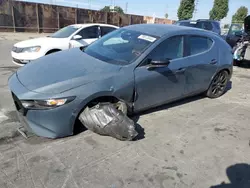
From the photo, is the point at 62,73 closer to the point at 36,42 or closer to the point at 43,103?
the point at 43,103

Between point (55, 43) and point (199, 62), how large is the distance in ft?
14.5

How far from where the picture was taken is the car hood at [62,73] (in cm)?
280

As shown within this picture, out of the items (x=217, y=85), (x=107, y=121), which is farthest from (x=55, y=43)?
(x=217, y=85)

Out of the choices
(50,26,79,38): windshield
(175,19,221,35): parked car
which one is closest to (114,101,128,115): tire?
(50,26,79,38): windshield

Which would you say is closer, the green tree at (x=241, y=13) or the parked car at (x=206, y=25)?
the parked car at (x=206, y=25)

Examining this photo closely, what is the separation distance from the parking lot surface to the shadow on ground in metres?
0.01

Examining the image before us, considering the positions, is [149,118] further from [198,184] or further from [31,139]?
[31,139]

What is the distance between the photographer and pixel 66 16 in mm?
21469

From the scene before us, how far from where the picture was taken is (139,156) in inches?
113

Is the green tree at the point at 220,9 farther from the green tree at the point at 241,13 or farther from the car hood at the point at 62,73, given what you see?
the car hood at the point at 62,73

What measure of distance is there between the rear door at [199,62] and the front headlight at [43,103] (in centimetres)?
233

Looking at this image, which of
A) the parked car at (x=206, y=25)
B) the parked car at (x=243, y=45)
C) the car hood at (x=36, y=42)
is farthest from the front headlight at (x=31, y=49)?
the parked car at (x=206, y=25)

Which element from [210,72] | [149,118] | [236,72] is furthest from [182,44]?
[236,72]

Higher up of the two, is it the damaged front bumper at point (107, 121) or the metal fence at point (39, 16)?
the metal fence at point (39, 16)
